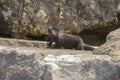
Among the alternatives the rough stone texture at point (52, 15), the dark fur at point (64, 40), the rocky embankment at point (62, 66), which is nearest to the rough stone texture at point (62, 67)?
the rocky embankment at point (62, 66)

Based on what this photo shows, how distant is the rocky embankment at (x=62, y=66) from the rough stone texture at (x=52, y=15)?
422cm

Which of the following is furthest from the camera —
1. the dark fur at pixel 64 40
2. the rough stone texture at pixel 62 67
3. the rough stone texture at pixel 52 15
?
the rough stone texture at pixel 52 15

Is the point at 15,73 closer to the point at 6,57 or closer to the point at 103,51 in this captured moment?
the point at 6,57

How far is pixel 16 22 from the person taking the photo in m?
9.12

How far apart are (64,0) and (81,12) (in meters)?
0.67

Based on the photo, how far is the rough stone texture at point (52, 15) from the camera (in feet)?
30.0

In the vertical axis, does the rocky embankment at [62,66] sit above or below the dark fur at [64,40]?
above

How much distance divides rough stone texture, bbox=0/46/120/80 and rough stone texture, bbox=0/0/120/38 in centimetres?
432

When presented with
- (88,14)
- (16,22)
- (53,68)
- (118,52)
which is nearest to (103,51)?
(118,52)

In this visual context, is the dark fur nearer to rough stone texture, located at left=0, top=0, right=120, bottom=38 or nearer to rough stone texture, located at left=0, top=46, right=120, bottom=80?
rough stone texture, located at left=0, top=0, right=120, bottom=38

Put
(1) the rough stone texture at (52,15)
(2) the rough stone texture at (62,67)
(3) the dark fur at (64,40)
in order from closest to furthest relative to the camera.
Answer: (2) the rough stone texture at (62,67) → (3) the dark fur at (64,40) → (1) the rough stone texture at (52,15)

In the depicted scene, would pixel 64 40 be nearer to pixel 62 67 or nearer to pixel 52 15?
pixel 52 15

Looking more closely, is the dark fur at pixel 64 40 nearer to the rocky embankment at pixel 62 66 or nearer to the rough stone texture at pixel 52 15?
the rough stone texture at pixel 52 15

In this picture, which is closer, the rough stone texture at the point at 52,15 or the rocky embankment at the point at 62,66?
the rocky embankment at the point at 62,66
